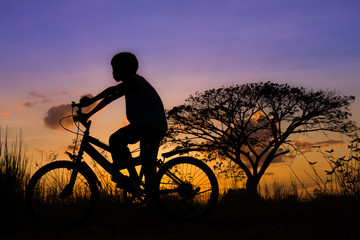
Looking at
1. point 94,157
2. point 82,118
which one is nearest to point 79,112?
point 82,118

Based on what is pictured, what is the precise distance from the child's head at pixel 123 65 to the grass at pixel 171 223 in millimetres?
1713

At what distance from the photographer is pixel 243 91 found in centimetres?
2202

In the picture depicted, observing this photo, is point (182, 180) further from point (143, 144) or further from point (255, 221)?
point (255, 221)

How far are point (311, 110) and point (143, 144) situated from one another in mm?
20346

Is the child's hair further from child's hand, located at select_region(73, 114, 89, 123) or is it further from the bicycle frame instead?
the bicycle frame

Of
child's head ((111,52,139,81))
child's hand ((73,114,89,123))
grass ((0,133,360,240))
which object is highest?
child's head ((111,52,139,81))

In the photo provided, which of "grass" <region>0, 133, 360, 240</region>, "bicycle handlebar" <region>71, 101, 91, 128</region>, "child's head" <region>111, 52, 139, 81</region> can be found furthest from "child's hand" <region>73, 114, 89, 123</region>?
"grass" <region>0, 133, 360, 240</region>

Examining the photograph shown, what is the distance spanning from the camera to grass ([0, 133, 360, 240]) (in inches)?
158

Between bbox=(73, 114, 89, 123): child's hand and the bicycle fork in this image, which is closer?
bbox=(73, 114, 89, 123): child's hand

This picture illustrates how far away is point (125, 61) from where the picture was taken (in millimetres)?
4504

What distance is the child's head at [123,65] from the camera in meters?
4.51

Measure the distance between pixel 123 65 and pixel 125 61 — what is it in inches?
2.2

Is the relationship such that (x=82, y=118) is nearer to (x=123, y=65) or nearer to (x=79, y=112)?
(x=79, y=112)

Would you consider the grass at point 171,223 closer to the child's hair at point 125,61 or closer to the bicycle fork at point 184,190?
the bicycle fork at point 184,190
